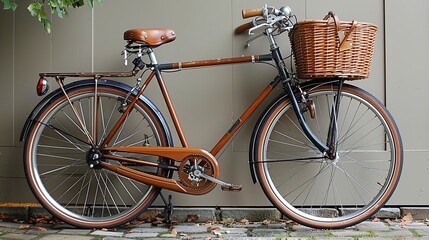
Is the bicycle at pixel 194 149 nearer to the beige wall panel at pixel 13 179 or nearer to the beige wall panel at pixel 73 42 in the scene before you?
the beige wall panel at pixel 13 179

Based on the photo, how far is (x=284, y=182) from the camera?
3807 mm

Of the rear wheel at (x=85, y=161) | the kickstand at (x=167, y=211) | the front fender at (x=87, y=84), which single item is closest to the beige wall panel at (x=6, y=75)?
the rear wheel at (x=85, y=161)

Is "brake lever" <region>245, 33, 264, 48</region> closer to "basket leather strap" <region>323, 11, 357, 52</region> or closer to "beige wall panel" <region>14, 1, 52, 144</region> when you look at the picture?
"basket leather strap" <region>323, 11, 357, 52</region>

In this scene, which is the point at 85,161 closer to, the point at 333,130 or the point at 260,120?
the point at 260,120

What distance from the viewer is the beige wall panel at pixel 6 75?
3949 millimetres

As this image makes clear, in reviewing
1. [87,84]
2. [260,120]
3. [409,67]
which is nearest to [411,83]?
[409,67]

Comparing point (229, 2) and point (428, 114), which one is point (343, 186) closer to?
point (428, 114)

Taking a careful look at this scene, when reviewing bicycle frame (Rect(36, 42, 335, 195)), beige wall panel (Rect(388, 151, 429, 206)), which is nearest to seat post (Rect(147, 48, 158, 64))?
bicycle frame (Rect(36, 42, 335, 195))

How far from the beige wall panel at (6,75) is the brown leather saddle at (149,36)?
1.13 meters

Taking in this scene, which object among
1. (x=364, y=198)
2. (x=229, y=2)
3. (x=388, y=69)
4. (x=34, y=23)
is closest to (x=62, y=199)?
(x=34, y=23)

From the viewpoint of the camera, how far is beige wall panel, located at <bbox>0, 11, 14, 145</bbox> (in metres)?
3.95

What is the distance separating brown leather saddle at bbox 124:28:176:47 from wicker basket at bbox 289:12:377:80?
34.3 inches

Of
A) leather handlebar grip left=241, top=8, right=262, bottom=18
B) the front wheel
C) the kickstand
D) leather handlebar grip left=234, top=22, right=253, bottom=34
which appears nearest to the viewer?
leather handlebar grip left=241, top=8, right=262, bottom=18

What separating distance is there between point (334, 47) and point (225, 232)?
1.42 meters
